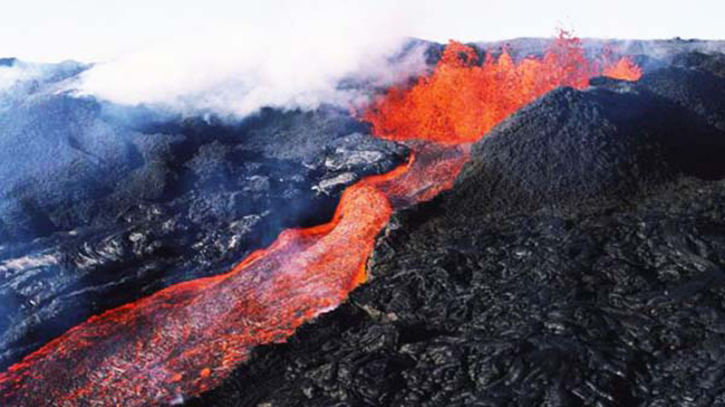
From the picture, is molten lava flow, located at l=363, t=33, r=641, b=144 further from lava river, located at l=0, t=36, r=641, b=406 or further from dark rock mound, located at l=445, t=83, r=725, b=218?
dark rock mound, located at l=445, t=83, r=725, b=218

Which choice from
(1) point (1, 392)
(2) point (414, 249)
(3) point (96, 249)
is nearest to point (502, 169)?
(2) point (414, 249)

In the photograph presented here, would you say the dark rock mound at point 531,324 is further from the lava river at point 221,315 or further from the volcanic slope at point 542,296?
the lava river at point 221,315

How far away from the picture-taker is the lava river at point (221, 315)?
1124 cm

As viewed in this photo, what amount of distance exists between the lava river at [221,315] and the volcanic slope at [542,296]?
4.14 feet

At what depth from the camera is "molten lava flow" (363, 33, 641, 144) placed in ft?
76.8

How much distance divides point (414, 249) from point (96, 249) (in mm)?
9307

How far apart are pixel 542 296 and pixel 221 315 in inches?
269

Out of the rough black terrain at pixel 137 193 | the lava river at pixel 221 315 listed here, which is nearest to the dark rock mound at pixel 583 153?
the lava river at pixel 221 315

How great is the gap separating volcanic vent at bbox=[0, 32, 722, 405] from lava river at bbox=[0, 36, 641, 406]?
4cm

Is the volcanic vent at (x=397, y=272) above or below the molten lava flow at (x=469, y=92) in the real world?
below

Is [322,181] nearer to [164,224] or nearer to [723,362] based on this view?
[164,224]

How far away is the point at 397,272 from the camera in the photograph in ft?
39.1

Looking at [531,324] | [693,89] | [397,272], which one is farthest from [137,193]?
[693,89]

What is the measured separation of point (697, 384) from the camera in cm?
741
